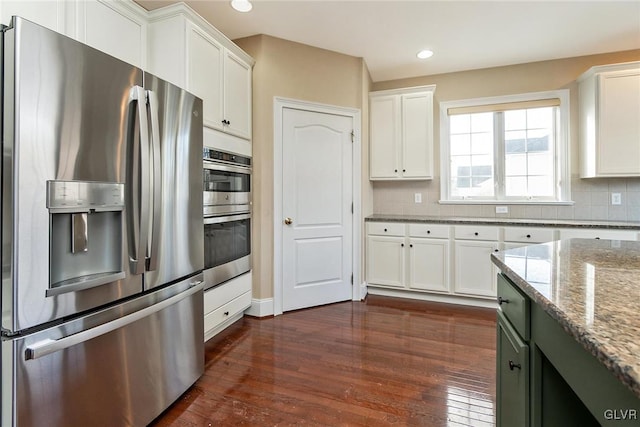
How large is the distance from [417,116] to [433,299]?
209cm

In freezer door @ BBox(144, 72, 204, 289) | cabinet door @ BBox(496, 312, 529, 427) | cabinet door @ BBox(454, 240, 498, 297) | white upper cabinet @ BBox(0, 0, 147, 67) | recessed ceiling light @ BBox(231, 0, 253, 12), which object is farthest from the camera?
cabinet door @ BBox(454, 240, 498, 297)

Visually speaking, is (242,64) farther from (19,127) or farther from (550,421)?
(550,421)

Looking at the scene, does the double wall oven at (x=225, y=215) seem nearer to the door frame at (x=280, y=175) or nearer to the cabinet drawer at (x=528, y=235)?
the door frame at (x=280, y=175)

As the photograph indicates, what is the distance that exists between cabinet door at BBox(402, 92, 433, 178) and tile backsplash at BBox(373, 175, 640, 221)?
31 centimetres

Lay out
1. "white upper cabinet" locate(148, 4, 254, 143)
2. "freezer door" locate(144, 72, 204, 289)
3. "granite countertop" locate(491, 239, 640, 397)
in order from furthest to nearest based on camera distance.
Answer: "white upper cabinet" locate(148, 4, 254, 143), "freezer door" locate(144, 72, 204, 289), "granite countertop" locate(491, 239, 640, 397)

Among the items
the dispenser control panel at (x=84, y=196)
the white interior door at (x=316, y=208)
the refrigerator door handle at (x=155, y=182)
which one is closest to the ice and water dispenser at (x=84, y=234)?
the dispenser control panel at (x=84, y=196)

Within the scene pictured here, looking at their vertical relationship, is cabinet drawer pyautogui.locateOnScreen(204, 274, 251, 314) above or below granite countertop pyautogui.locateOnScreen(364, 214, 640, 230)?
below

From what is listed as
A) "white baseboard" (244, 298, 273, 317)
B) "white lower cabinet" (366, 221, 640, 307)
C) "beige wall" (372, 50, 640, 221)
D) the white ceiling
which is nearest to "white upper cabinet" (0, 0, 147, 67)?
the white ceiling

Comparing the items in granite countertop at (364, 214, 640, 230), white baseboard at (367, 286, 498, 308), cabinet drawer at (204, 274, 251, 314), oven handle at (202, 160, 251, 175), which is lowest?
white baseboard at (367, 286, 498, 308)

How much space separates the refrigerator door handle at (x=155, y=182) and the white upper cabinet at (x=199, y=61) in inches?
30.4

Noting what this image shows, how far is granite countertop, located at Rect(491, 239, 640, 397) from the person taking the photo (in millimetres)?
510

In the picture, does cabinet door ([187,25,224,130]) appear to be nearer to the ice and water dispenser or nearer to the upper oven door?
the upper oven door

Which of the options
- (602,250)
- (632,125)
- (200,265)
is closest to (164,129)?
(200,265)

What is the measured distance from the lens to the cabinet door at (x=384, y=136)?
12.2 ft
